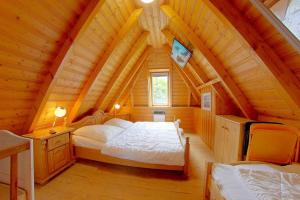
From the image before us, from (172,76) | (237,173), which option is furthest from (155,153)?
(172,76)

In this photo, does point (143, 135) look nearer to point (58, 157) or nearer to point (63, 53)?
point (58, 157)

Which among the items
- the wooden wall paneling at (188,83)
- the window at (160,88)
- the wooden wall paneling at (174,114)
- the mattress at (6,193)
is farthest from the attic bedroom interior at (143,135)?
the window at (160,88)

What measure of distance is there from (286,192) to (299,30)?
4.43 feet

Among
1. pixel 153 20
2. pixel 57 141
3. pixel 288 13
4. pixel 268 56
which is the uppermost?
pixel 153 20

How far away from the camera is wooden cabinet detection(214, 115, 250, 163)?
215 cm

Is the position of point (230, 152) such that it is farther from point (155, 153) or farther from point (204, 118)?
point (204, 118)

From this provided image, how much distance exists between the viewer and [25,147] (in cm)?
106

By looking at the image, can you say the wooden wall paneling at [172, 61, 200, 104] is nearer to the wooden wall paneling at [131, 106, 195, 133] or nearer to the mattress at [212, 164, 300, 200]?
the wooden wall paneling at [131, 106, 195, 133]

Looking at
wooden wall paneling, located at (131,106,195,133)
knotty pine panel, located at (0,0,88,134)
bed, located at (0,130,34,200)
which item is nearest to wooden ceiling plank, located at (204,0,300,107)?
knotty pine panel, located at (0,0,88,134)

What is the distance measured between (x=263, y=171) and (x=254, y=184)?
29cm

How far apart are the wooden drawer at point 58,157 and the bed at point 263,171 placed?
2.44 meters

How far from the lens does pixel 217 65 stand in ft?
7.93

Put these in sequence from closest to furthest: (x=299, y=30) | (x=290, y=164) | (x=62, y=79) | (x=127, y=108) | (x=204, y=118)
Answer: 1. (x=299, y=30)
2. (x=290, y=164)
3. (x=62, y=79)
4. (x=204, y=118)
5. (x=127, y=108)

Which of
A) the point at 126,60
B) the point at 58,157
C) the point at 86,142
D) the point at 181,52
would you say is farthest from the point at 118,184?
the point at 181,52
